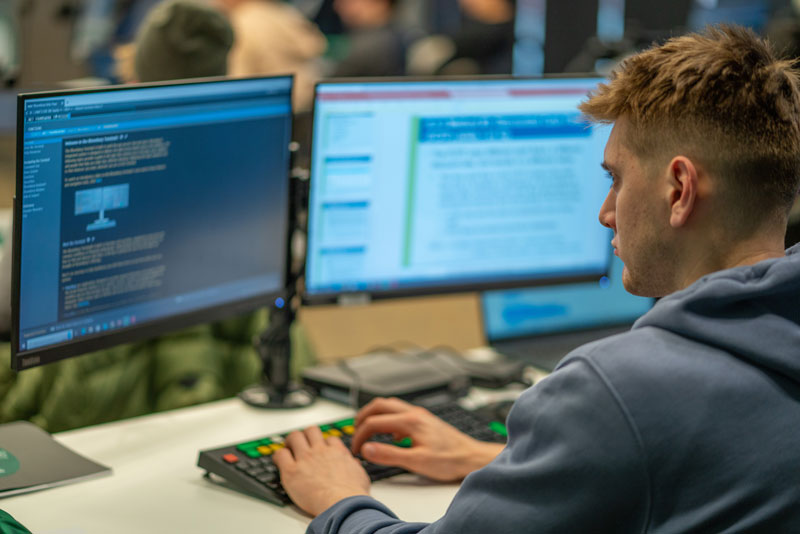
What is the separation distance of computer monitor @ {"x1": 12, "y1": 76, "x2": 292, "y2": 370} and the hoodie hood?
757 mm

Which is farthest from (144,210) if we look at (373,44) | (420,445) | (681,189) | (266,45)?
(373,44)

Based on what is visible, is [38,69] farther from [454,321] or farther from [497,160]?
[497,160]

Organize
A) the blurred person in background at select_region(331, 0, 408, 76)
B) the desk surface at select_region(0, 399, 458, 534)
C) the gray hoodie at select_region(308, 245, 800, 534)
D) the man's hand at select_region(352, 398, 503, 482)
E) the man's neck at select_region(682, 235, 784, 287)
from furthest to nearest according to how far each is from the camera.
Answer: the blurred person in background at select_region(331, 0, 408, 76), the man's hand at select_region(352, 398, 503, 482), the desk surface at select_region(0, 399, 458, 534), the man's neck at select_region(682, 235, 784, 287), the gray hoodie at select_region(308, 245, 800, 534)

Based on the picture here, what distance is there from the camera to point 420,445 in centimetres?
139

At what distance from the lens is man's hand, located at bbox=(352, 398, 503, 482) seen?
1367 mm

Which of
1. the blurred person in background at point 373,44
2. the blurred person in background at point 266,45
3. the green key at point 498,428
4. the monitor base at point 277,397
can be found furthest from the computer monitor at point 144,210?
the blurred person in background at point 373,44

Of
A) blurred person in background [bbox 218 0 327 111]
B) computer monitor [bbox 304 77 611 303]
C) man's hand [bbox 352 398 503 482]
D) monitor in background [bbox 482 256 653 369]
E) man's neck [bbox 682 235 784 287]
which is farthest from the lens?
blurred person in background [bbox 218 0 327 111]

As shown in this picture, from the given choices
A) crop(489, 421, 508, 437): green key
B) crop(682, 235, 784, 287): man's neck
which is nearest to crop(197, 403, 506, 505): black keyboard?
crop(489, 421, 508, 437): green key

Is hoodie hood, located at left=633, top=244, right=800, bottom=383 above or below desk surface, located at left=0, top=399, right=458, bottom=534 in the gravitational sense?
above

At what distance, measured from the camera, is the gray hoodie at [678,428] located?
34.6 inches

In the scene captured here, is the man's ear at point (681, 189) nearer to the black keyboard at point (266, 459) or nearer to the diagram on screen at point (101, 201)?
the black keyboard at point (266, 459)

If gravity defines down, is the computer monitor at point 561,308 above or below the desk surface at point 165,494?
above

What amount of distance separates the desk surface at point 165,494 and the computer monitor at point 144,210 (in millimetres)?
172

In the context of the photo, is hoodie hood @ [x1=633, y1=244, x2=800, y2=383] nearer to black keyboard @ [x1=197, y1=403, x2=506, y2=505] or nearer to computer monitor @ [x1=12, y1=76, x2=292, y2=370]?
black keyboard @ [x1=197, y1=403, x2=506, y2=505]
